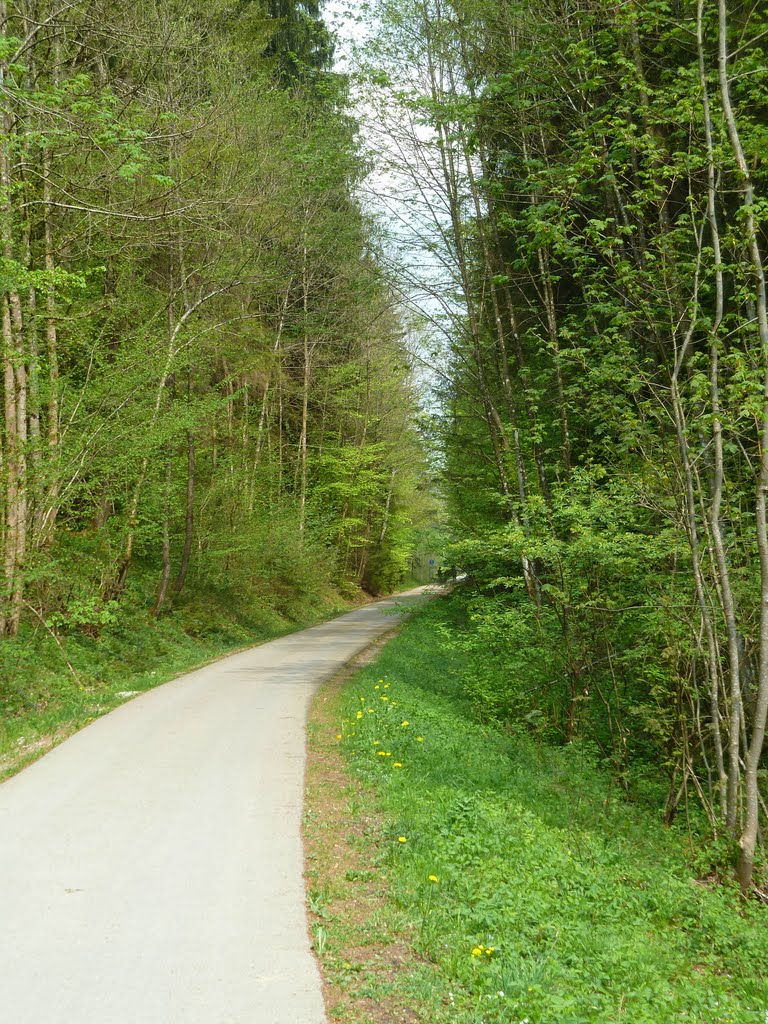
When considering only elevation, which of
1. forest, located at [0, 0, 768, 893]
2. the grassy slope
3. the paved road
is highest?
forest, located at [0, 0, 768, 893]

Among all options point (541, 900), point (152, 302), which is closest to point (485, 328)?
point (152, 302)

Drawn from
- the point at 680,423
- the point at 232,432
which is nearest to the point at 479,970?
the point at 680,423

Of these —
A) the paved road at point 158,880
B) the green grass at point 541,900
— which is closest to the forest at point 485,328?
the green grass at point 541,900

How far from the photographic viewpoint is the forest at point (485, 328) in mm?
7691

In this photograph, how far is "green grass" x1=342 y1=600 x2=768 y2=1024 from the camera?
156 inches

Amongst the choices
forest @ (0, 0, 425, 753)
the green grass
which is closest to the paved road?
the green grass

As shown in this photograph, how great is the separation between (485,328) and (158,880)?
14113mm

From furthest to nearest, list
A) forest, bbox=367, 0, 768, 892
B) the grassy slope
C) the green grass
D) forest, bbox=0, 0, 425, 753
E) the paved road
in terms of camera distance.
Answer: forest, bbox=0, 0, 425, 753 < the grassy slope < forest, bbox=367, 0, 768, 892 < the green grass < the paved road

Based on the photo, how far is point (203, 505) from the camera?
66.4 ft

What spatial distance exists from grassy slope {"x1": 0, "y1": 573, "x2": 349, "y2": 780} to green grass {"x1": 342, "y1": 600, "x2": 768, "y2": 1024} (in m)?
3.79

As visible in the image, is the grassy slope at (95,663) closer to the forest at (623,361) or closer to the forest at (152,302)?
the forest at (152,302)

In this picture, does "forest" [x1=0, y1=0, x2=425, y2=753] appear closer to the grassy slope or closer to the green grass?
the grassy slope

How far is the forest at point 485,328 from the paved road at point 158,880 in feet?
12.2

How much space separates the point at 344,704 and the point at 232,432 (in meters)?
15.0
